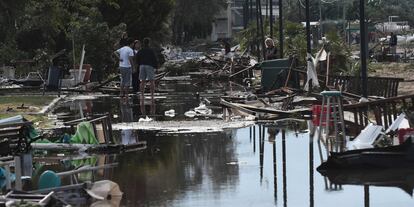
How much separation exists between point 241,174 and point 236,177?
0.91ft

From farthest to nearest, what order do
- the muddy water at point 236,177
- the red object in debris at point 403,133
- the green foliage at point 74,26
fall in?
the green foliage at point 74,26, the red object in debris at point 403,133, the muddy water at point 236,177

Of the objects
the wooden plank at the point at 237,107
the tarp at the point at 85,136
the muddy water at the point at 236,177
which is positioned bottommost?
the wooden plank at the point at 237,107

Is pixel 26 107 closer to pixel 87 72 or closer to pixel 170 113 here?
pixel 170 113

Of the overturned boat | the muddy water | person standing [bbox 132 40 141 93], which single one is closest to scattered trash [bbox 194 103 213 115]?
the muddy water

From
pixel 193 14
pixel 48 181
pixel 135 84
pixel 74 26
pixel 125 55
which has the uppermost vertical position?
pixel 74 26

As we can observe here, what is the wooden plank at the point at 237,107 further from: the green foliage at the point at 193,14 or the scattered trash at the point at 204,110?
the green foliage at the point at 193,14

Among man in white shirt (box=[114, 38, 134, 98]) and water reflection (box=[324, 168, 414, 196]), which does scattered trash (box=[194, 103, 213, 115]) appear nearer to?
man in white shirt (box=[114, 38, 134, 98])

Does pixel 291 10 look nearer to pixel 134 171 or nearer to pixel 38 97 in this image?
pixel 38 97

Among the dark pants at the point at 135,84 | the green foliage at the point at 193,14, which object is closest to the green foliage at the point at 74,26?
the dark pants at the point at 135,84

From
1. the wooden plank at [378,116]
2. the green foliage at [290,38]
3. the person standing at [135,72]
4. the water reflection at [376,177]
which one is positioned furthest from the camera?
the green foliage at [290,38]

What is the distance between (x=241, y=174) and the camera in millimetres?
12375

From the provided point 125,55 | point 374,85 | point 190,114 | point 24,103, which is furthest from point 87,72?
point 374,85

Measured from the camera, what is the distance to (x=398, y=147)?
39.9 ft

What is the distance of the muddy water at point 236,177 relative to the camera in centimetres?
1040
